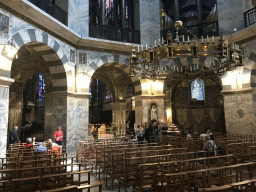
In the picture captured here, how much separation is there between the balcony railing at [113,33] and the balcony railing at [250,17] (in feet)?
20.7

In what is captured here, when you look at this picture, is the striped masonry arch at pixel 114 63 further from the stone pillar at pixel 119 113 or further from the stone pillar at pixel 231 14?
the stone pillar at pixel 231 14

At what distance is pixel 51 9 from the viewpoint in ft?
35.2

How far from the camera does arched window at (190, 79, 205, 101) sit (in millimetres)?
19016

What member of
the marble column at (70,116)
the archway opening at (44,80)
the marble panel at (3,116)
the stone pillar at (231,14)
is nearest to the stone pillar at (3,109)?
the marble panel at (3,116)

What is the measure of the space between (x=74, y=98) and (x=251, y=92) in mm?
9628

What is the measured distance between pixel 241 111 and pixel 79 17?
1050 cm

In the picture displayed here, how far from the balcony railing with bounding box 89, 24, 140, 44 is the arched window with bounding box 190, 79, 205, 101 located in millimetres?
7612

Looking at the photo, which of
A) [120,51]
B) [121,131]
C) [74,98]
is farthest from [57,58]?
[121,131]

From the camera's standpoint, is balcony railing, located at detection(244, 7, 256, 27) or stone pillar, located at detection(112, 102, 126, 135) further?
stone pillar, located at detection(112, 102, 126, 135)

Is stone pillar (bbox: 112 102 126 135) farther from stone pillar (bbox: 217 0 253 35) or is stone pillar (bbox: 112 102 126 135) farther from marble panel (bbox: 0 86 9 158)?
marble panel (bbox: 0 86 9 158)

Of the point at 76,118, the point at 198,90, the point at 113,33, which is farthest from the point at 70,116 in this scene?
the point at 198,90

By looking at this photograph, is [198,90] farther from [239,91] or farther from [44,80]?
[44,80]

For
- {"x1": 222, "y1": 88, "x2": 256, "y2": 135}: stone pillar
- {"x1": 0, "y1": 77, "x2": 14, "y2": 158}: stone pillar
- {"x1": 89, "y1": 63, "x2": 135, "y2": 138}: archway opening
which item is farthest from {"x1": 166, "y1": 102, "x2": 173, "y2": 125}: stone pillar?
{"x1": 0, "y1": 77, "x2": 14, "y2": 158}: stone pillar

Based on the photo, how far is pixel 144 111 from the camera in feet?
46.0
